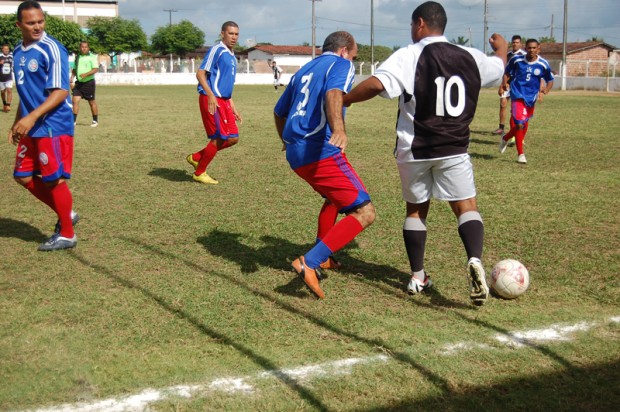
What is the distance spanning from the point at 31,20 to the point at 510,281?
4.61m

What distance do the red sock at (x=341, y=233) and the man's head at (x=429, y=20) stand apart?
1434 mm

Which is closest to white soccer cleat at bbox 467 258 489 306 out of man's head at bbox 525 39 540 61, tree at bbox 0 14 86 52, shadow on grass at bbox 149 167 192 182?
shadow on grass at bbox 149 167 192 182

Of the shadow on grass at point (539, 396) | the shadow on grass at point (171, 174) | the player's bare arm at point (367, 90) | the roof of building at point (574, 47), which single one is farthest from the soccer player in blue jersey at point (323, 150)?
the roof of building at point (574, 47)

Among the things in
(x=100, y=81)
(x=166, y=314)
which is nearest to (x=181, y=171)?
(x=166, y=314)

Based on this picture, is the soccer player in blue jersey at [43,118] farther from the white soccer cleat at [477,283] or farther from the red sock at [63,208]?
the white soccer cleat at [477,283]

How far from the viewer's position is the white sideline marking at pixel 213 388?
3326 mm

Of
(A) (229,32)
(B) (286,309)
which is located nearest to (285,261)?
(B) (286,309)

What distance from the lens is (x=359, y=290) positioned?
518 cm

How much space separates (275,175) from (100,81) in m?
45.7

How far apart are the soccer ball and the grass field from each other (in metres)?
0.17

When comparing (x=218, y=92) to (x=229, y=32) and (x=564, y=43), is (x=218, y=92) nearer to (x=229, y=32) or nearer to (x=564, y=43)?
(x=229, y=32)

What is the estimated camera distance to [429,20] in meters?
4.60

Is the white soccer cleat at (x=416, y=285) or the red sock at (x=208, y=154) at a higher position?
the red sock at (x=208, y=154)

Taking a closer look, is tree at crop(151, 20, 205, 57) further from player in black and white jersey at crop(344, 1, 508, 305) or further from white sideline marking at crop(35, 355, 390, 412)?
white sideline marking at crop(35, 355, 390, 412)
